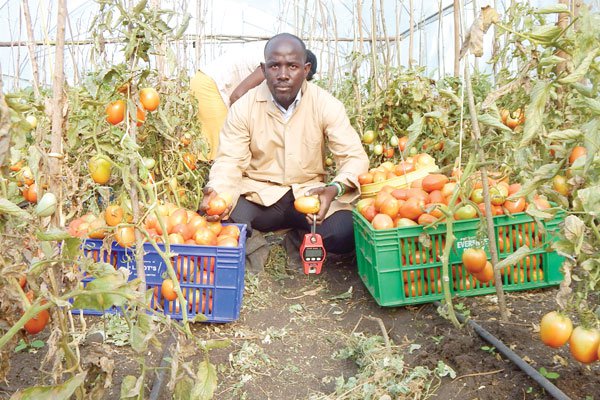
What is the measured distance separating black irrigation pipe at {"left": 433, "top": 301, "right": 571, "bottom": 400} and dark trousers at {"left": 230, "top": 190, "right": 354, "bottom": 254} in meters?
0.84

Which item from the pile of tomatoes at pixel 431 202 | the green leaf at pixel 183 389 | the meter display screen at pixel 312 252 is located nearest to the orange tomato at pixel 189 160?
the meter display screen at pixel 312 252

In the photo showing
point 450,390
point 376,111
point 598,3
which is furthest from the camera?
point 598,3

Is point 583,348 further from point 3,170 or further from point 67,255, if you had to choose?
point 3,170

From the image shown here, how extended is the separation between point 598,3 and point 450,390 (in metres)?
3.62

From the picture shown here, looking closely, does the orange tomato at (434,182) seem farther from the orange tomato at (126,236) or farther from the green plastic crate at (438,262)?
the orange tomato at (126,236)

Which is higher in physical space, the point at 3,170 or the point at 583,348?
the point at 3,170

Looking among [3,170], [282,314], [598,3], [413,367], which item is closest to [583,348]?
[413,367]

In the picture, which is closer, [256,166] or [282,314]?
[282,314]

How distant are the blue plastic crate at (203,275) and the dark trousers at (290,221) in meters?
0.70

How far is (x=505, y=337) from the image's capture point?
5.75 feet

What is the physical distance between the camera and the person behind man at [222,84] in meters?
3.52

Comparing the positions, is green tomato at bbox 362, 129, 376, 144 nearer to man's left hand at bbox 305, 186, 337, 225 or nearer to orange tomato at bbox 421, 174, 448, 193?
man's left hand at bbox 305, 186, 337, 225

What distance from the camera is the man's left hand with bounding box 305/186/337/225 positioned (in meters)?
2.51

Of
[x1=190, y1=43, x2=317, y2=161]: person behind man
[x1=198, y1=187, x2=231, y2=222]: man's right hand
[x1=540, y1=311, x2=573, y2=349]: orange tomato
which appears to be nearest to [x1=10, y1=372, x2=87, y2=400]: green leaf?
[x1=540, y1=311, x2=573, y2=349]: orange tomato
